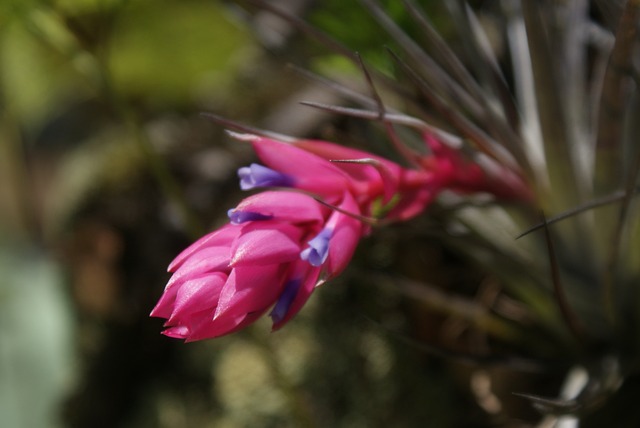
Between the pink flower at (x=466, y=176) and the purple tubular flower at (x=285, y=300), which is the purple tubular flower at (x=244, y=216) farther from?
the pink flower at (x=466, y=176)

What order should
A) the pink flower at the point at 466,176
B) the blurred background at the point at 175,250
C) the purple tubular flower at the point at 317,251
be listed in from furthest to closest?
the blurred background at the point at 175,250 → the pink flower at the point at 466,176 → the purple tubular flower at the point at 317,251

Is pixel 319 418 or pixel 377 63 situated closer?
pixel 377 63

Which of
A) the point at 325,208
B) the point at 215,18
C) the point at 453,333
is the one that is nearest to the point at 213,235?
the point at 325,208

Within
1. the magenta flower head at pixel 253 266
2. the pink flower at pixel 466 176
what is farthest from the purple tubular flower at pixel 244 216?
the pink flower at pixel 466 176

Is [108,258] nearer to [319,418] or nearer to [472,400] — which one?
[319,418]

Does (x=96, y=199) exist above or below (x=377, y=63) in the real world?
below

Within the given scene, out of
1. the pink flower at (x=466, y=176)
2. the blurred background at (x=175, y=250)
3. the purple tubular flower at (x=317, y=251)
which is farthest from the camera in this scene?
the blurred background at (x=175, y=250)

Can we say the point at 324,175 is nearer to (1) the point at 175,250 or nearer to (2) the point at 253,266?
(2) the point at 253,266

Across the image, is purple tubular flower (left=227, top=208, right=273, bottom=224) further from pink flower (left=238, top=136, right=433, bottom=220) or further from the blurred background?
the blurred background
